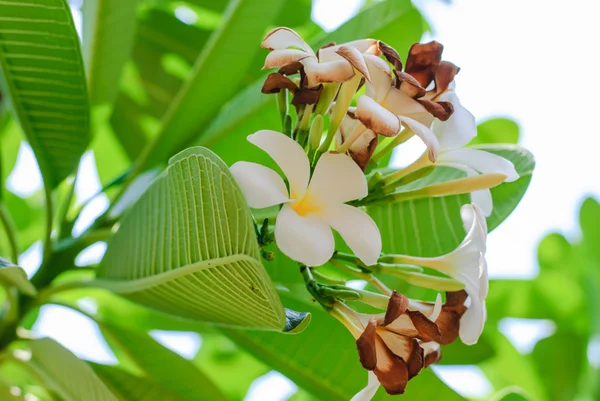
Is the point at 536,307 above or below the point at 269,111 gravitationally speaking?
below

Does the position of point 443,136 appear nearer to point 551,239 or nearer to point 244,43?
point 244,43

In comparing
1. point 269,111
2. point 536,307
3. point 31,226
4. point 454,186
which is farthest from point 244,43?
point 536,307

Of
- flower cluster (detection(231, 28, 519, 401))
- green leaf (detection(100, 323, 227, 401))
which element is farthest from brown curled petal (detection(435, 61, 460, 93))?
green leaf (detection(100, 323, 227, 401))

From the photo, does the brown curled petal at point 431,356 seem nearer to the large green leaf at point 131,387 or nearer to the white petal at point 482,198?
the white petal at point 482,198

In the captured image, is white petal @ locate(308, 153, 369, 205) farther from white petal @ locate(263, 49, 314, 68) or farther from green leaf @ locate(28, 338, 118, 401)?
green leaf @ locate(28, 338, 118, 401)

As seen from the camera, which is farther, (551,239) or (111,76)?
(551,239)

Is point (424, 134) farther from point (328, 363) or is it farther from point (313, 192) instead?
point (328, 363)

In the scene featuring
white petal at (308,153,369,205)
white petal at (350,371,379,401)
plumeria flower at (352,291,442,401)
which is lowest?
white petal at (350,371,379,401)
